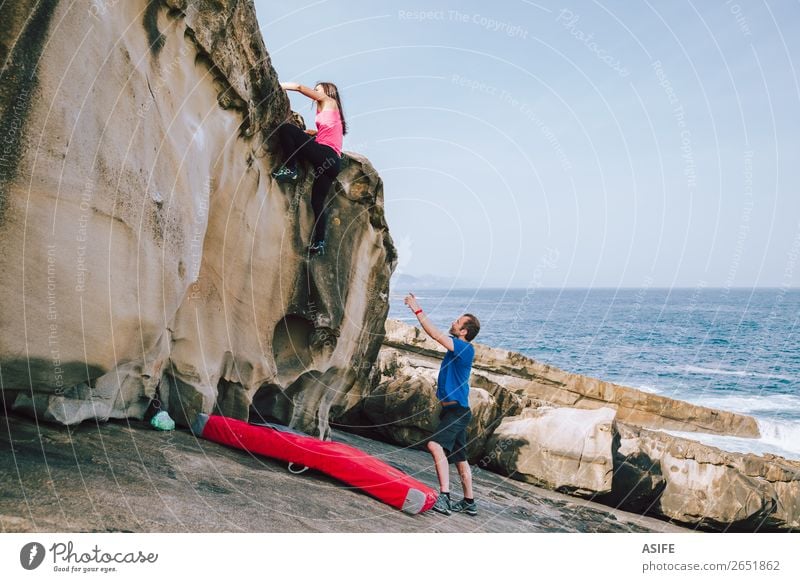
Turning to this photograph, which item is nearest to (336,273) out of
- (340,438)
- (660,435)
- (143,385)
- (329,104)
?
(329,104)

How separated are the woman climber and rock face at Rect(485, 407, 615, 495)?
7.94 meters

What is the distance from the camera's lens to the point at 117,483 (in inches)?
197

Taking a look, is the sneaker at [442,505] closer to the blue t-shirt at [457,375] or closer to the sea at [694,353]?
the blue t-shirt at [457,375]

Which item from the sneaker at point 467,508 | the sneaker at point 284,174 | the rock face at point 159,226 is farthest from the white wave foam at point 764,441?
the sneaker at point 284,174

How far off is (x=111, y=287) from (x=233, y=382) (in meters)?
3.52

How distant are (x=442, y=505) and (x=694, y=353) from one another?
208ft

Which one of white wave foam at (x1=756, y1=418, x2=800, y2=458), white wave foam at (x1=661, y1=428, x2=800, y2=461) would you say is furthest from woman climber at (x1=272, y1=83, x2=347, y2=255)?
white wave foam at (x1=756, y1=418, x2=800, y2=458)

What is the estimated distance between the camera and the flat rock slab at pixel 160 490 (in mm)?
4387

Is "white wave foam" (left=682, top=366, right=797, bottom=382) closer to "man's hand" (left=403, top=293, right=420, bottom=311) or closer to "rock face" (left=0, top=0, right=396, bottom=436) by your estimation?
"rock face" (left=0, top=0, right=396, bottom=436)

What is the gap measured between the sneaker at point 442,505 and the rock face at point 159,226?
10.5 ft

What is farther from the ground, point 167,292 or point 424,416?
point 167,292

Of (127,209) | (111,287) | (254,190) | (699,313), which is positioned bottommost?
(111,287)

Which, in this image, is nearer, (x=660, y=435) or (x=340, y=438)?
(x=340, y=438)
